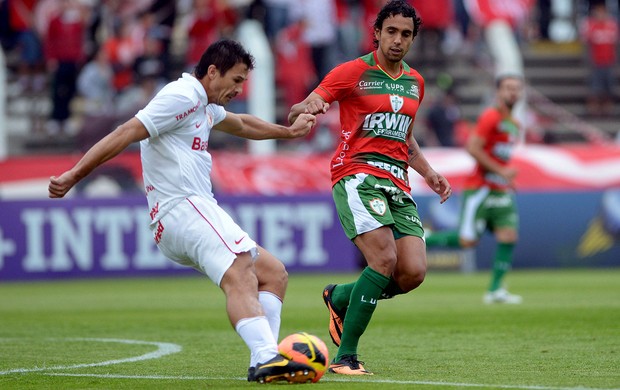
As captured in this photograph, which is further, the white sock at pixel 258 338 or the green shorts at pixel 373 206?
the green shorts at pixel 373 206

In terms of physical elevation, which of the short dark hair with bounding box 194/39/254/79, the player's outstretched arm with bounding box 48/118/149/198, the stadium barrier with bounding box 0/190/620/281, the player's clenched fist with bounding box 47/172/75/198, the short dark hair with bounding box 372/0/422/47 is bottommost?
the stadium barrier with bounding box 0/190/620/281

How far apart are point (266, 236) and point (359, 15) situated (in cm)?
672

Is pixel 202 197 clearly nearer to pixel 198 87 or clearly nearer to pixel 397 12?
pixel 198 87

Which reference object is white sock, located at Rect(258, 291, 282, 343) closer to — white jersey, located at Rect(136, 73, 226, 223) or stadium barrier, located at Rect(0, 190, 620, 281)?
white jersey, located at Rect(136, 73, 226, 223)

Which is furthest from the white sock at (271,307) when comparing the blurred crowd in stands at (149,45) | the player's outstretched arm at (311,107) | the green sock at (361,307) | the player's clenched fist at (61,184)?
the blurred crowd in stands at (149,45)

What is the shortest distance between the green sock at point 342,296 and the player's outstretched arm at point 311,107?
1.41 m

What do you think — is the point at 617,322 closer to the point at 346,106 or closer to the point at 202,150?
the point at 346,106

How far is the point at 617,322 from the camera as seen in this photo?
11.4 metres

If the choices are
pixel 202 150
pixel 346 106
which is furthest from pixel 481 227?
pixel 202 150

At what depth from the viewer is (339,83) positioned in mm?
8391

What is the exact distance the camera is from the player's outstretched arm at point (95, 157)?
22.9 feet

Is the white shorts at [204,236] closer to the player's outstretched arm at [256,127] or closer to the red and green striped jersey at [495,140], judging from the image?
the player's outstretched arm at [256,127]

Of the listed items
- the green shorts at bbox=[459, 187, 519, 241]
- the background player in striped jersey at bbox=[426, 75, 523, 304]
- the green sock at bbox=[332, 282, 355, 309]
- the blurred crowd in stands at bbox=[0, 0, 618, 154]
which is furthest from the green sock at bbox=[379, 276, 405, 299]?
the blurred crowd in stands at bbox=[0, 0, 618, 154]

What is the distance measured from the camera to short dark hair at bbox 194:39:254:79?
7516 mm
